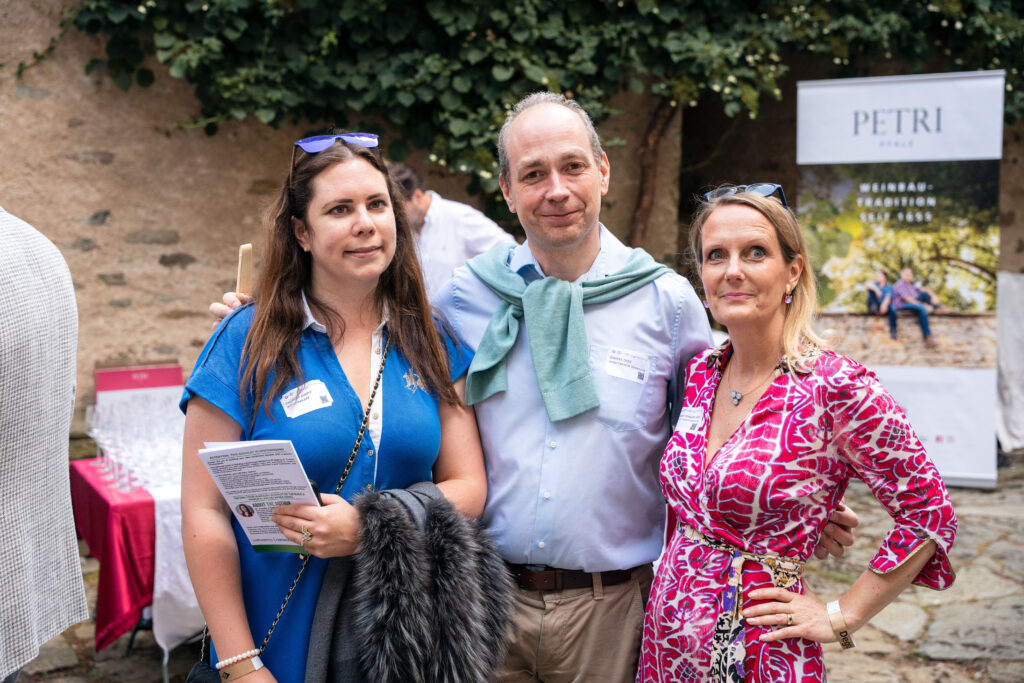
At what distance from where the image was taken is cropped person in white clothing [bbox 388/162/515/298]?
445cm

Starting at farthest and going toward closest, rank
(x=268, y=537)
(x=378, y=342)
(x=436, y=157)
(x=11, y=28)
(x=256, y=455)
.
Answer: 1. (x=436, y=157)
2. (x=11, y=28)
3. (x=378, y=342)
4. (x=268, y=537)
5. (x=256, y=455)

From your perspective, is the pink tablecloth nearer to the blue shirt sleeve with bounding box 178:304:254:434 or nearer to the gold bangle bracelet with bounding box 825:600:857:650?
the blue shirt sleeve with bounding box 178:304:254:434

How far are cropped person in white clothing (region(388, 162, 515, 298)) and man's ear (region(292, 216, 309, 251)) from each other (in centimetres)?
237

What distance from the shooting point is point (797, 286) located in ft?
6.11

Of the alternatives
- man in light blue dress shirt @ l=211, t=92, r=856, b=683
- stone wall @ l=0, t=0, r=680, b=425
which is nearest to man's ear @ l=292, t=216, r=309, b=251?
man in light blue dress shirt @ l=211, t=92, r=856, b=683

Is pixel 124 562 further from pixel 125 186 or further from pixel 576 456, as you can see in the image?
pixel 125 186

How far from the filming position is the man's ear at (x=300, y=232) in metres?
1.93

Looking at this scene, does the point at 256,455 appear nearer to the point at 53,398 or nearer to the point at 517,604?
the point at 53,398

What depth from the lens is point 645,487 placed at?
2055 millimetres

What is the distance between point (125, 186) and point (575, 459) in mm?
4269

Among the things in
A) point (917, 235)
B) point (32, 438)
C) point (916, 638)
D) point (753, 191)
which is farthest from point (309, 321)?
point (917, 235)

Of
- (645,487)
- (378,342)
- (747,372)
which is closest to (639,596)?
(645,487)

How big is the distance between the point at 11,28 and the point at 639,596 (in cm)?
490

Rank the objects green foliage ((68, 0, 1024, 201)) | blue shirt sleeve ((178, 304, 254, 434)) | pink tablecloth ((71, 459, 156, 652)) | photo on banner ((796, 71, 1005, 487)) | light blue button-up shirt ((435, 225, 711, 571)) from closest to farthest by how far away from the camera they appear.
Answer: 1. blue shirt sleeve ((178, 304, 254, 434))
2. light blue button-up shirt ((435, 225, 711, 571))
3. pink tablecloth ((71, 459, 156, 652))
4. green foliage ((68, 0, 1024, 201))
5. photo on banner ((796, 71, 1005, 487))
